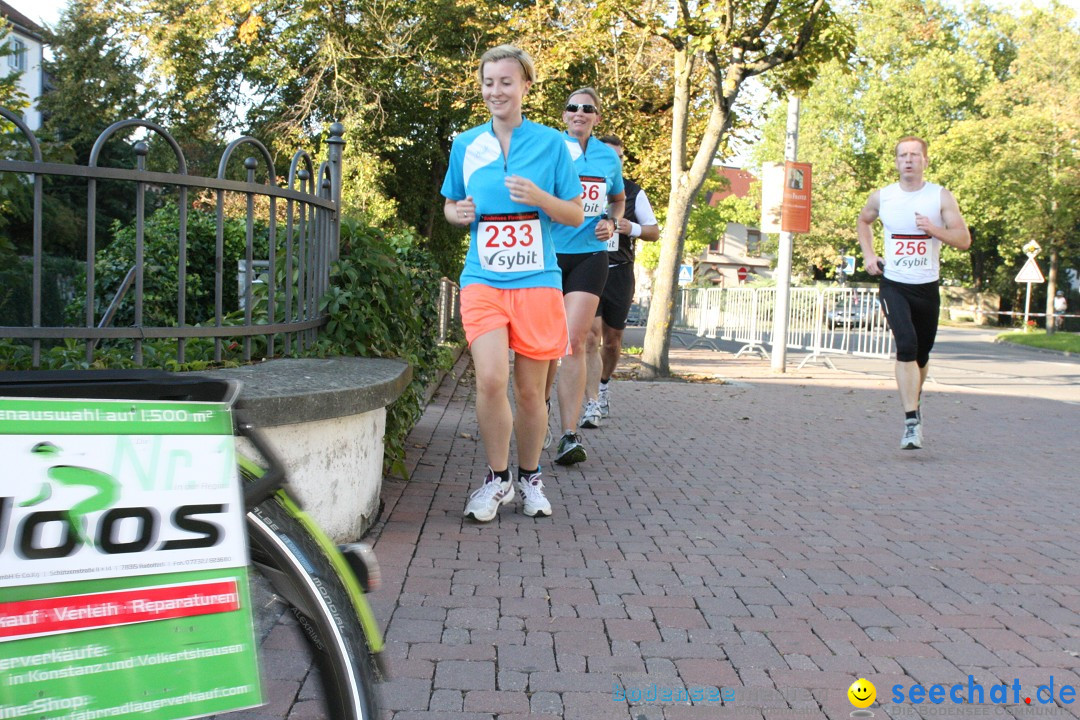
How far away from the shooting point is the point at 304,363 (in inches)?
180

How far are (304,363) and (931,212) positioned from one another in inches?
183

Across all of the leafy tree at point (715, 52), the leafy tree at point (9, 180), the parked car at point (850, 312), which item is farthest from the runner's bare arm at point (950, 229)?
the parked car at point (850, 312)

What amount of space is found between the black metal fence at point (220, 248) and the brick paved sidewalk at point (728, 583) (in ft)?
3.47

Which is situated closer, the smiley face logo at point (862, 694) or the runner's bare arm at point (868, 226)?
the smiley face logo at point (862, 694)

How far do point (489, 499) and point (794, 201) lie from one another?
486 inches

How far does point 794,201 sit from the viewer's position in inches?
631

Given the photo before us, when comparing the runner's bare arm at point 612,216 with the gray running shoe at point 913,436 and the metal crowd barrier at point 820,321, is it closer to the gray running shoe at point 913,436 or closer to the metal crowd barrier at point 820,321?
the gray running shoe at point 913,436

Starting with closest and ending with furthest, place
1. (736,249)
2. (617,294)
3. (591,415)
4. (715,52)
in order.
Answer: (617,294), (591,415), (715,52), (736,249)

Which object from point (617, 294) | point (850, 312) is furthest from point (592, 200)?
point (850, 312)

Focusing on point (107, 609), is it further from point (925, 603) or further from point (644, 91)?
point (644, 91)

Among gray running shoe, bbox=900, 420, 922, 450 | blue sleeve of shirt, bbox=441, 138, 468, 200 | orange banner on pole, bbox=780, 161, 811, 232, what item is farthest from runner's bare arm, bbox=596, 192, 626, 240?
orange banner on pole, bbox=780, 161, 811, 232

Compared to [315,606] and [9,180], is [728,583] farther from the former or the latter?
[9,180]

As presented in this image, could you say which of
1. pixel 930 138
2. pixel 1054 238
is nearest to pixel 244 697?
pixel 1054 238

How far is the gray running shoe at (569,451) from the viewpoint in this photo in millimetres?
6391
